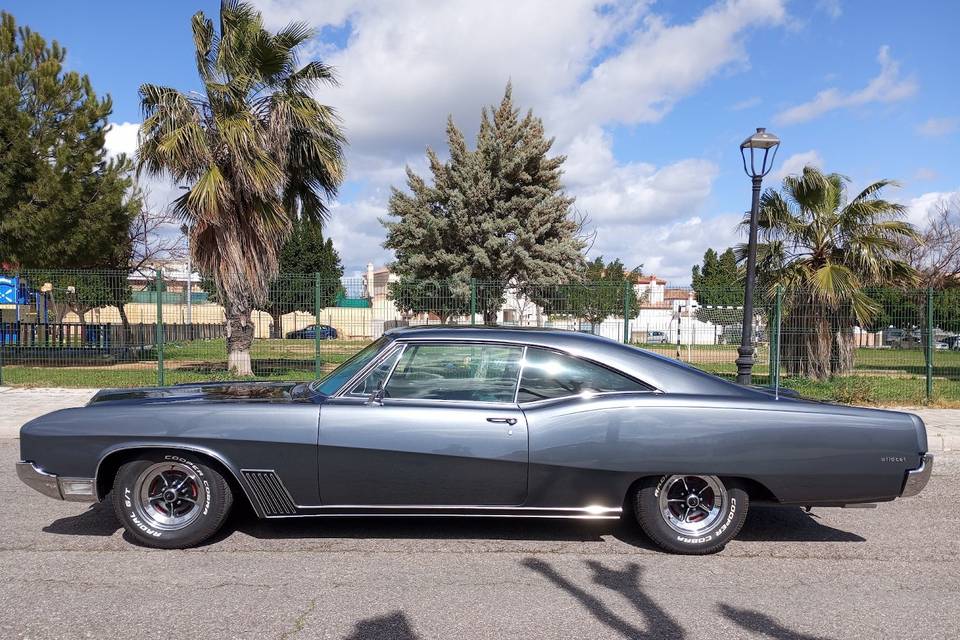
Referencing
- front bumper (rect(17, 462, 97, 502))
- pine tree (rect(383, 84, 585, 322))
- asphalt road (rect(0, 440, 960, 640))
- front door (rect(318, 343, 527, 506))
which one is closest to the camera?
asphalt road (rect(0, 440, 960, 640))

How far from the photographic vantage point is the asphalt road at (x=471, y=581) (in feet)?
10.8

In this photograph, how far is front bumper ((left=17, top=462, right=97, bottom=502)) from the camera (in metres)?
4.23

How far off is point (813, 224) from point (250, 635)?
1363 centimetres

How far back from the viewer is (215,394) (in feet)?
15.5

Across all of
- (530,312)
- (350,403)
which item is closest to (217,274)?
(530,312)

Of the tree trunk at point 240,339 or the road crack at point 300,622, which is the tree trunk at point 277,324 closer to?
the tree trunk at point 240,339

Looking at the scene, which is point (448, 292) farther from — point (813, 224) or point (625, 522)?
point (625, 522)

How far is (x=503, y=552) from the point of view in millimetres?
4391

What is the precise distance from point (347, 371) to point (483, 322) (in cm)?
778

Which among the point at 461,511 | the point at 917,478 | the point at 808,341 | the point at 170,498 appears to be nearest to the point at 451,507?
the point at 461,511

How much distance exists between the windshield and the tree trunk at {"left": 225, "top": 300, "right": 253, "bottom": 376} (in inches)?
406

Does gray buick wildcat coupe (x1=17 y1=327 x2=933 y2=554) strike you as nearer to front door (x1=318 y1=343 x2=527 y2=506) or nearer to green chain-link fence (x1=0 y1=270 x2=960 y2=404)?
front door (x1=318 y1=343 x2=527 y2=506)

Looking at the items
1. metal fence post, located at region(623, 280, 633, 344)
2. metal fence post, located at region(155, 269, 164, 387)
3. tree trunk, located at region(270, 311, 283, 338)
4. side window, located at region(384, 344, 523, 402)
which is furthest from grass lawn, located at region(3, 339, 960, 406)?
side window, located at region(384, 344, 523, 402)

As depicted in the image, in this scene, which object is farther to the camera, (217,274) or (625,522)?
(217,274)
